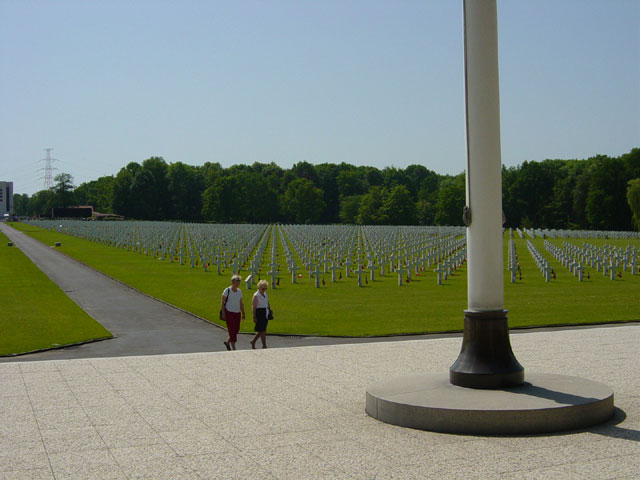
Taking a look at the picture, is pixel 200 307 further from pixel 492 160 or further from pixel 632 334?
pixel 492 160

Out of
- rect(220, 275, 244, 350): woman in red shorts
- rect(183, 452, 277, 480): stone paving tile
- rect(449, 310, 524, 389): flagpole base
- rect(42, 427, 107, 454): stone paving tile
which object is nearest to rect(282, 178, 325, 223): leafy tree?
rect(220, 275, 244, 350): woman in red shorts

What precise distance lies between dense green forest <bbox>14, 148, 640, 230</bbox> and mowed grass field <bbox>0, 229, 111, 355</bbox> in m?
77.9

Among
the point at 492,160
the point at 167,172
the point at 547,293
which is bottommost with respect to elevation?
the point at 547,293

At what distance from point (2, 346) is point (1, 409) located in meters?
7.46

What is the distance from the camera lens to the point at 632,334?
1510 cm

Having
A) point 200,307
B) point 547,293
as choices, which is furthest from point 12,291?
point 547,293

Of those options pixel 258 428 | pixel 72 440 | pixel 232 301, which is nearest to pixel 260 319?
pixel 232 301

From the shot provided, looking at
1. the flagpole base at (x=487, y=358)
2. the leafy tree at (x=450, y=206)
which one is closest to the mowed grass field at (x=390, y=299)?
the flagpole base at (x=487, y=358)

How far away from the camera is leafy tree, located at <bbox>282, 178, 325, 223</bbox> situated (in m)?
150

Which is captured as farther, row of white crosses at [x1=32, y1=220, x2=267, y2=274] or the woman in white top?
row of white crosses at [x1=32, y1=220, x2=267, y2=274]

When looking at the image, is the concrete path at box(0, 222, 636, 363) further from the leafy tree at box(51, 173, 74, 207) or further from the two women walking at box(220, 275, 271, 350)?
the leafy tree at box(51, 173, 74, 207)

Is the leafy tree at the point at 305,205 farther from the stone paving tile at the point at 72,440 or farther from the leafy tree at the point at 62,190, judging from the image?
the stone paving tile at the point at 72,440

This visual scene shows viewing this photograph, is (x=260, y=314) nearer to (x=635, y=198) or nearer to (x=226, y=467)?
(x=226, y=467)

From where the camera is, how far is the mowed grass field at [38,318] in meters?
16.3
